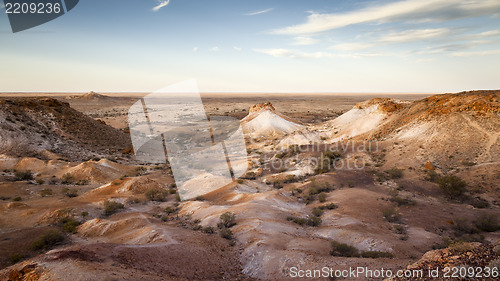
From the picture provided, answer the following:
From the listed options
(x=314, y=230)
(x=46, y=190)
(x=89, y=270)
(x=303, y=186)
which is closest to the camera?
(x=89, y=270)

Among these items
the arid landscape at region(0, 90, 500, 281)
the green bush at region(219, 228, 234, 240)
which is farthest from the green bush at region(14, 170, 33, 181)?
the green bush at region(219, 228, 234, 240)

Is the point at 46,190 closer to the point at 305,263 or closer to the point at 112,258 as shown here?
the point at 112,258

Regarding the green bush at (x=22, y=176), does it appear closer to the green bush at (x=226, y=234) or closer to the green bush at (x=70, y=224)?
the green bush at (x=70, y=224)

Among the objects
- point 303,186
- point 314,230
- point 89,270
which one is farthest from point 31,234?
point 303,186

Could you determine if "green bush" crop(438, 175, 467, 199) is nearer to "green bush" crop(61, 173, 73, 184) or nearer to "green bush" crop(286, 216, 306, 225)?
"green bush" crop(286, 216, 306, 225)

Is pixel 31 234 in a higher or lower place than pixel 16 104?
lower

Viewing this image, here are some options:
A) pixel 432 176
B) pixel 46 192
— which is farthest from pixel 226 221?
pixel 432 176

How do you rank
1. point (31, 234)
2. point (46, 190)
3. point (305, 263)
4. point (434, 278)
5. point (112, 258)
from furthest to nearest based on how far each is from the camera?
point (46, 190) < point (31, 234) < point (305, 263) < point (112, 258) < point (434, 278)
